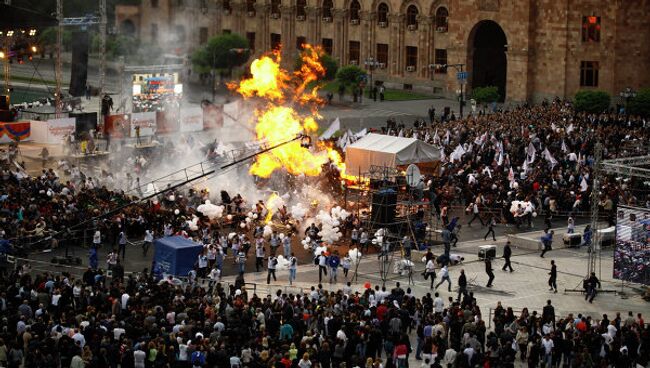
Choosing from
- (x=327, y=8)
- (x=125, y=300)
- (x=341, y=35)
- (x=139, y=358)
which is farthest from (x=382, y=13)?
(x=139, y=358)

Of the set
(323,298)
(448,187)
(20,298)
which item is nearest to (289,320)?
(323,298)

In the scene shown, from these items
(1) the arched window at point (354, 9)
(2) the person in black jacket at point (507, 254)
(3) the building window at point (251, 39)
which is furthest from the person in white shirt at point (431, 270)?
(3) the building window at point (251, 39)

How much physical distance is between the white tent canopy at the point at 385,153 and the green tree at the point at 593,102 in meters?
19.3

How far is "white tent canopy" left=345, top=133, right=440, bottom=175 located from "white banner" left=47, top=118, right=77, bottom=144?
55.2 feet

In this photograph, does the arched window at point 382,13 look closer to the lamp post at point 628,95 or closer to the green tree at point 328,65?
the green tree at point 328,65

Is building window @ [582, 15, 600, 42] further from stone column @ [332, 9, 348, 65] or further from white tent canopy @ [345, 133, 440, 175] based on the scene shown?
white tent canopy @ [345, 133, 440, 175]

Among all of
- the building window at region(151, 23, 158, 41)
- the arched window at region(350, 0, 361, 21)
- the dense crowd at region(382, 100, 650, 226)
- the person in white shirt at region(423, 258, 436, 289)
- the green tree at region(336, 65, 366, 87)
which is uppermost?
the arched window at region(350, 0, 361, 21)

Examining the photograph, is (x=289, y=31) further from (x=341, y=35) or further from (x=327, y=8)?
(x=341, y=35)

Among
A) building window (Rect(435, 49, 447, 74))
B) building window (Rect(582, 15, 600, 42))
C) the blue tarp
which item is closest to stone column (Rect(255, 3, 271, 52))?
building window (Rect(435, 49, 447, 74))

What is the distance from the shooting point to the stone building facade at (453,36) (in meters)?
77.2

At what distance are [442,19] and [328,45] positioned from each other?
10.7 metres

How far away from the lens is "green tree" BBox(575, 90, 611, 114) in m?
71.9

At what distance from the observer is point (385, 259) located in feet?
145

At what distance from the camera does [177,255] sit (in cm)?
4178
